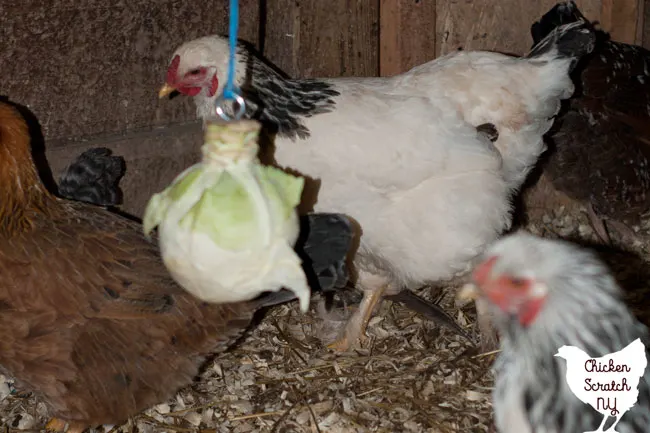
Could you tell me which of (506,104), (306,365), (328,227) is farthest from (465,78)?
(306,365)

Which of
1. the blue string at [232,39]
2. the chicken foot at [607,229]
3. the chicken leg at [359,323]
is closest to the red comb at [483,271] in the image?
the blue string at [232,39]

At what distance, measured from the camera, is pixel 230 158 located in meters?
1.50

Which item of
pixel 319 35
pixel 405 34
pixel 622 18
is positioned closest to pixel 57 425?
pixel 319 35

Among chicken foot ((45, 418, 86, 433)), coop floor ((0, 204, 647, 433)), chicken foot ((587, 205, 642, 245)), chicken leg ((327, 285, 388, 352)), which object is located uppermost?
chicken foot ((587, 205, 642, 245))

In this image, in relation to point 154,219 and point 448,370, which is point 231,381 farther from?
point 154,219

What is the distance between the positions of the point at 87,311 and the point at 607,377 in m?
1.43

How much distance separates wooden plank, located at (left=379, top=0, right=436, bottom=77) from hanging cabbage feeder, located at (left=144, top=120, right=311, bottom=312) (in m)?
2.16

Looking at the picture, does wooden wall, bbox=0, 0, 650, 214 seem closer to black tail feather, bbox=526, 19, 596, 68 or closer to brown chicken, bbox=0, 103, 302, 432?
brown chicken, bbox=0, 103, 302, 432

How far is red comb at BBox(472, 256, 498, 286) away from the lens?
176 centimetres

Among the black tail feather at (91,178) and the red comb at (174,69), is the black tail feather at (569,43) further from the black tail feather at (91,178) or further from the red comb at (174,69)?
the black tail feather at (91,178)

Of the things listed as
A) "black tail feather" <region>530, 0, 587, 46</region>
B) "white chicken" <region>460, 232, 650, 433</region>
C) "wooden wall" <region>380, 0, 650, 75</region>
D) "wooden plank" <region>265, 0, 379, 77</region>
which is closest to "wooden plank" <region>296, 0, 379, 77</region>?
"wooden plank" <region>265, 0, 379, 77</region>

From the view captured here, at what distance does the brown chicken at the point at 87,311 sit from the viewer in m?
2.27

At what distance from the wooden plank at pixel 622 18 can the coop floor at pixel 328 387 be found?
1.72 metres

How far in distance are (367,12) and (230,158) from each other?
2.09 m
